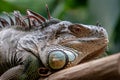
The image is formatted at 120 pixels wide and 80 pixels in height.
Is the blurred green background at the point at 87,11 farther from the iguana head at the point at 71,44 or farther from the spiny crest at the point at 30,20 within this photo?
the iguana head at the point at 71,44

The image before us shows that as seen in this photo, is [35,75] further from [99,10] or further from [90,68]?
[99,10]

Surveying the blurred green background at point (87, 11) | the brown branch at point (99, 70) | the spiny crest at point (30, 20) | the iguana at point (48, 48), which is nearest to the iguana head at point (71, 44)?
the iguana at point (48, 48)

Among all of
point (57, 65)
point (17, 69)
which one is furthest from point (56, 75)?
point (17, 69)

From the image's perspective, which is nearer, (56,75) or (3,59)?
(56,75)

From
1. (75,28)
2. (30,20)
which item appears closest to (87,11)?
(30,20)

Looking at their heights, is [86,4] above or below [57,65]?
above

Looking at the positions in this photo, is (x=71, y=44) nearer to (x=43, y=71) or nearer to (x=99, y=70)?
(x=43, y=71)

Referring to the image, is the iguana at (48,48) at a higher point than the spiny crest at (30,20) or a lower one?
lower

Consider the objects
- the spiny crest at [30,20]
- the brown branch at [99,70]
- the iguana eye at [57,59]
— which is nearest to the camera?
the brown branch at [99,70]

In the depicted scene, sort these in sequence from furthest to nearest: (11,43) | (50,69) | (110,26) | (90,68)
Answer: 1. (110,26)
2. (11,43)
3. (50,69)
4. (90,68)
